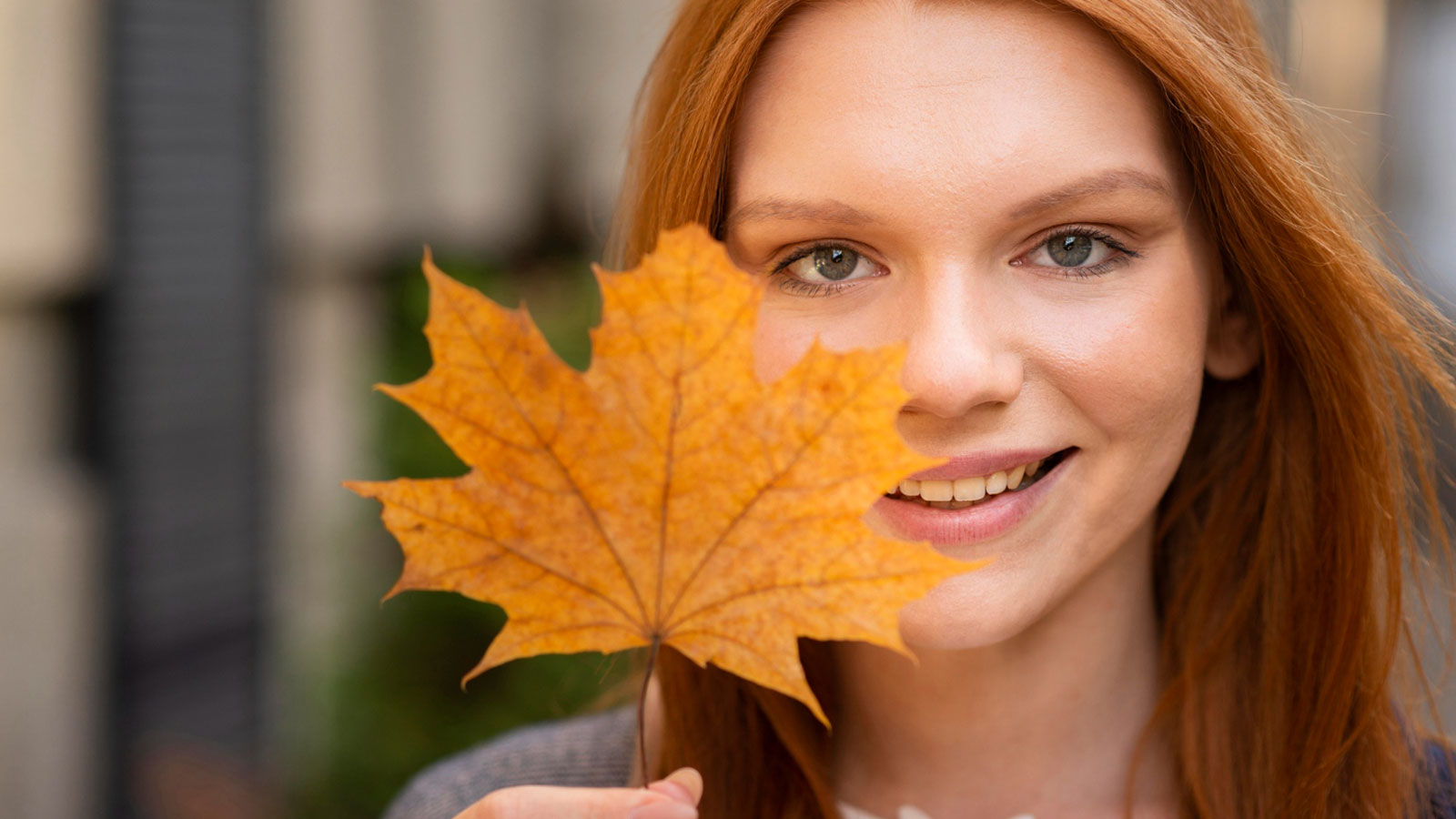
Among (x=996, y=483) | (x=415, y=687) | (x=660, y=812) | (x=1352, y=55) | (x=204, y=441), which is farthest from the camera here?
(x=1352, y=55)

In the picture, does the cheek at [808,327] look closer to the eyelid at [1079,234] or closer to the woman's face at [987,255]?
the woman's face at [987,255]

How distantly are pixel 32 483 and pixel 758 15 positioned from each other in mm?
2647

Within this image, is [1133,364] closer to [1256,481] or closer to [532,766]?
[1256,481]

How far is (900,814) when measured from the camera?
1297 millimetres

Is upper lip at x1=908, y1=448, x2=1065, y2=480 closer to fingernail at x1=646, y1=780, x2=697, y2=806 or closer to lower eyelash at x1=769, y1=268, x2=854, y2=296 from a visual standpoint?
lower eyelash at x1=769, y1=268, x2=854, y2=296

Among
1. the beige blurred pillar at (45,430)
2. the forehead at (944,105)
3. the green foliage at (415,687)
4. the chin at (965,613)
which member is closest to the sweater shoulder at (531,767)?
the chin at (965,613)

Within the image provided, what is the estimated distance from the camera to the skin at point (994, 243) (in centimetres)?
104

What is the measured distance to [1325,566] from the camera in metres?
1.31

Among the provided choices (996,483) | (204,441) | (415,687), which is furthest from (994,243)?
(204,441)

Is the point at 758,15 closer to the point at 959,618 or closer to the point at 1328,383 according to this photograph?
the point at 959,618

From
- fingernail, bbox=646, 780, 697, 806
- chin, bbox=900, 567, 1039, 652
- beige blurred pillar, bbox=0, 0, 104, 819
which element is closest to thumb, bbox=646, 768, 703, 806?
fingernail, bbox=646, 780, 697, 806

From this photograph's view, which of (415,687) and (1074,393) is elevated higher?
(1074,393)

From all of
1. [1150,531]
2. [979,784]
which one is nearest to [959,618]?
[979,784]

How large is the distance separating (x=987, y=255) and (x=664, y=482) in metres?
0.37
